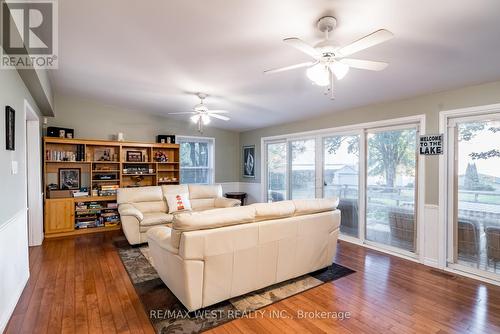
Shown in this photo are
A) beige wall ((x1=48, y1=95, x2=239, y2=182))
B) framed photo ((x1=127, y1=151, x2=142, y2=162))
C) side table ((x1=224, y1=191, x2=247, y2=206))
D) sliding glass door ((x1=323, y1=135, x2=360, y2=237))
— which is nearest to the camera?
sliding glass door ((x1=323, y1=135, x2=360, y2=237))

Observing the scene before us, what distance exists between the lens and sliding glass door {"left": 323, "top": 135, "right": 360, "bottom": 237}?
15.0 ft

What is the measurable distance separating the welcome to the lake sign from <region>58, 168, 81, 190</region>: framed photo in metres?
6.21

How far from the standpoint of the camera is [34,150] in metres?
4.29

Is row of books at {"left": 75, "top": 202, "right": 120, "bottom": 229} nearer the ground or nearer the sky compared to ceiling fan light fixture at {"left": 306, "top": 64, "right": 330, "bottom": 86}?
nearer the ground

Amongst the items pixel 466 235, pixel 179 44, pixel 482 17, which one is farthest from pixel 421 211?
pixel 179 44

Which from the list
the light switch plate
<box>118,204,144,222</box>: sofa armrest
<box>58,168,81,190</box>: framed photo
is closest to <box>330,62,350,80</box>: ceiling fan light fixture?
the light switch plate

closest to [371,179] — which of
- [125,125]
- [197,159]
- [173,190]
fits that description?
[173,190]

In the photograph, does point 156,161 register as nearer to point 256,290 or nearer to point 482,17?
point 256,290

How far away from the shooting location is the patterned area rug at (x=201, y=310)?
7.29 ft

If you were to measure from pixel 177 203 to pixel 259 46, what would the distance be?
336 centimetres

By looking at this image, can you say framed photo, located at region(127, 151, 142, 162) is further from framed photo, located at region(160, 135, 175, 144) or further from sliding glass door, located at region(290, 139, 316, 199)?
sliding glass door, located at region(290, 139, 316, 199)

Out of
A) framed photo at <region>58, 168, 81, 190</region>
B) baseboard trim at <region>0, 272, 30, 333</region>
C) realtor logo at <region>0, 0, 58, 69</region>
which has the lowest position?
baseboard trim at <region>0, 272, 30, 333</region>

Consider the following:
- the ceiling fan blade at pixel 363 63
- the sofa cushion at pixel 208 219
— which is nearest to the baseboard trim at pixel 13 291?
the sofa cushion at pixel 208 219

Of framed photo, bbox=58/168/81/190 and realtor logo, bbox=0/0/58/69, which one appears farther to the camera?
framed photo, bbox=58/168/81/190
